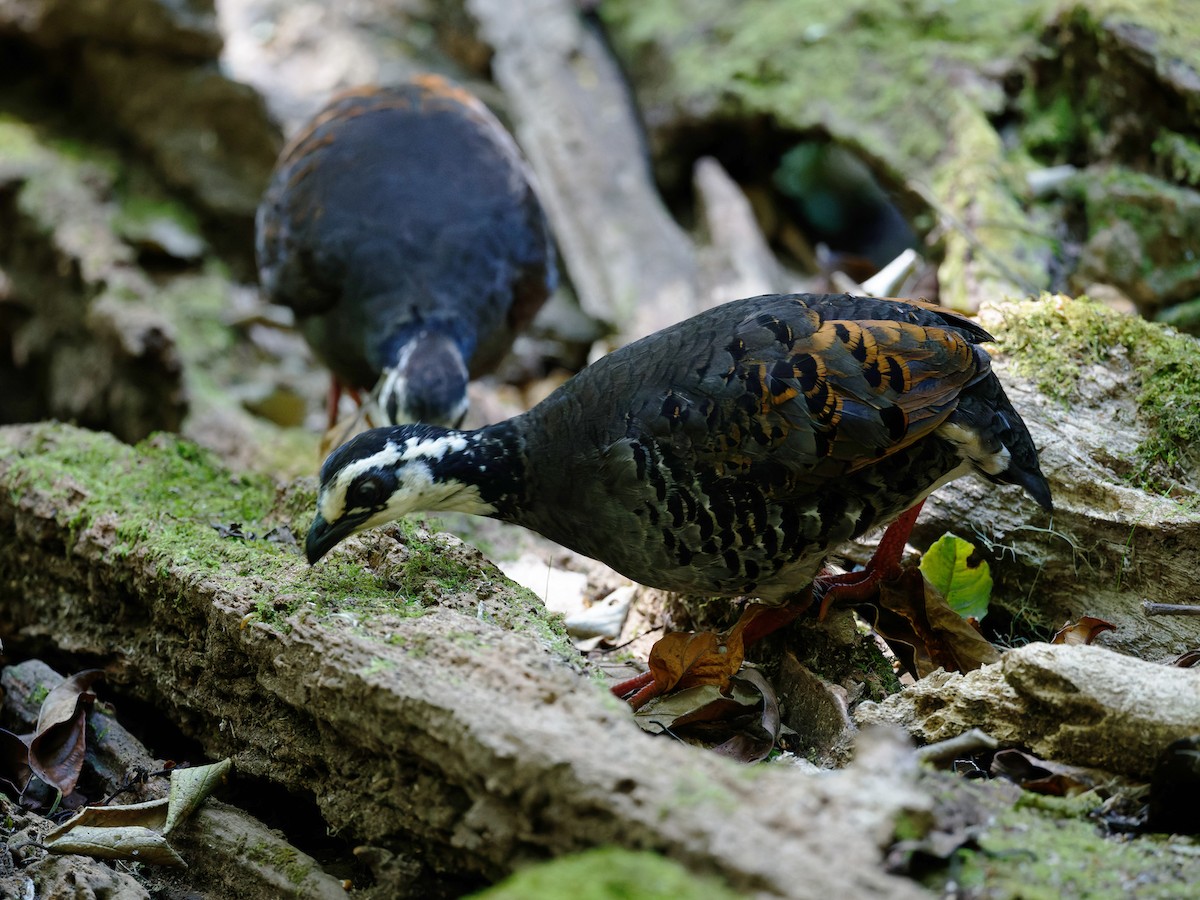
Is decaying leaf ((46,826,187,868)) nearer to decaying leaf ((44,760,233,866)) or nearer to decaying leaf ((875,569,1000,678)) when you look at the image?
decaying leaf ((44,760,233,866))

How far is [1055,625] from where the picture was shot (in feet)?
13.0

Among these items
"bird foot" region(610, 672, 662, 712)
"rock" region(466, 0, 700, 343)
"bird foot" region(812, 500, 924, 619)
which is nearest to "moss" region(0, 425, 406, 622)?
"bird foot" region(610, 672, 662, 712)

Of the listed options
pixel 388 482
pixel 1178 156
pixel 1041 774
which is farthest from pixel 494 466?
pixel 1178 156

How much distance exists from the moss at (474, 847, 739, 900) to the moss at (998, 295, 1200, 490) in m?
2.70

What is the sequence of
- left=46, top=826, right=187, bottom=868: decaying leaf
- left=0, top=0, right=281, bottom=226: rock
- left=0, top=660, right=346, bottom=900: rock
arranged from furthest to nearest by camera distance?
left=0, top=0, right=281, bottom=226: rock
left=46, top=826, right=187, bottom=868: decaying leaf
left=0, top=660, right=346, bottom=900: rock

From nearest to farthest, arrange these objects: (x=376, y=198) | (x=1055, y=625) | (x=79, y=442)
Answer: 1. (x=1055, y=625)
2. (x=79, y=442)
3. (x=376, y=198)

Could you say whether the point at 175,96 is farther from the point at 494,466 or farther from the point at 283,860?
the point at 283,860

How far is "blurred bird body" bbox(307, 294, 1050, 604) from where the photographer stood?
3.52 meters

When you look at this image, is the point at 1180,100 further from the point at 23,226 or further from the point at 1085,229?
the point at 23,226

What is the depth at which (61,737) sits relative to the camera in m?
3.50

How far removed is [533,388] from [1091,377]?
415 centimetres

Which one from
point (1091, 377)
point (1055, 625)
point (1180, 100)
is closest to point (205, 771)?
point (1055, 625)

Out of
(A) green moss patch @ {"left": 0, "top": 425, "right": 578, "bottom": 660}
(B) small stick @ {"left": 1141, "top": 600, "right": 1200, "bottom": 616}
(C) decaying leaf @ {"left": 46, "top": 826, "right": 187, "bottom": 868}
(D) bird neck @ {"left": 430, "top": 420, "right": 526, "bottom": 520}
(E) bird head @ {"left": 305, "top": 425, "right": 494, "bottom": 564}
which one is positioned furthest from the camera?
(D) bird neck @ {"left": 430, "top": 420, "right": 526, "bottom": 520}

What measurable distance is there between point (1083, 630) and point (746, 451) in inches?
50.3
